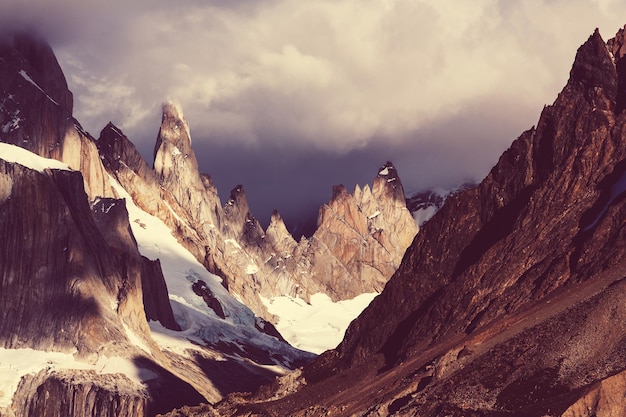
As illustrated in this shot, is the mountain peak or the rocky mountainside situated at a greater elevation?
the mountain peak

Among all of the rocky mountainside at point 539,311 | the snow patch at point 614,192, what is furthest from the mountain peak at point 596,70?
the snow patch at point 614,192

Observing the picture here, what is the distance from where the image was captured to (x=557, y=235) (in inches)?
7023

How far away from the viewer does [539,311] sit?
161250 mm

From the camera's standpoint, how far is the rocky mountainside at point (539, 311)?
463 feet

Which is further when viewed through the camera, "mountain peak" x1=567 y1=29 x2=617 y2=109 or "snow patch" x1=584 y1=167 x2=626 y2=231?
"mountain peak" x1=567 y1=29 x2=617 y2=109

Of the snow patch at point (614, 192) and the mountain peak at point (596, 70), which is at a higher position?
the mountain peak at point (596, 70)

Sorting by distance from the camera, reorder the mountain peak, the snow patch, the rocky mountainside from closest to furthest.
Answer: the rocky mountainside, the snow patch, the mountain peak

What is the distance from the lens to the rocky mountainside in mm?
141000

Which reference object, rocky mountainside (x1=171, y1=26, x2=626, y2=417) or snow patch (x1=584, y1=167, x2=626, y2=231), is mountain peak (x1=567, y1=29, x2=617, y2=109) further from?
snow patch (x1=584, y1=167, x2=626, y2=231)

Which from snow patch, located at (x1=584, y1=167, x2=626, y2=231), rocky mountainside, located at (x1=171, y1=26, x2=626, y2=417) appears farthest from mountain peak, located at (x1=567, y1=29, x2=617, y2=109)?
snow patch, located at (x1=584, y1=167, x2=626, y2=231)

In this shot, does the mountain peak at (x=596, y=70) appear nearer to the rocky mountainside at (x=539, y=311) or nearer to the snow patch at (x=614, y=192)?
the rocky mountainside at (x=539, y=311)

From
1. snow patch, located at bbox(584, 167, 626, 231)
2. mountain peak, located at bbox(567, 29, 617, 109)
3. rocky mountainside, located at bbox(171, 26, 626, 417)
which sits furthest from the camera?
mountain peak, located at bbox(567, 29, 617, 109)

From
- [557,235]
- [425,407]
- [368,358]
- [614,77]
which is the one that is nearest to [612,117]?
[614,77]

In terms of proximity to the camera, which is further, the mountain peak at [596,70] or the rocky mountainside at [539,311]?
the mountain peak at [596,70]
